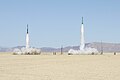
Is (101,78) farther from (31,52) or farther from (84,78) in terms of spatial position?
(31,52)

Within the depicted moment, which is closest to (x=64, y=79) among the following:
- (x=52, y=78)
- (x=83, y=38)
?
(x=52, y=78)

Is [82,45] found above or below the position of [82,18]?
below

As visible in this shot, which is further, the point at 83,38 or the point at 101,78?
the point at 83,38

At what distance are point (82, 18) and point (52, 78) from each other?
6839 centimetres

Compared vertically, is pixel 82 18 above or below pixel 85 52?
above

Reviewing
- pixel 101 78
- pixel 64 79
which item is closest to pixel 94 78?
pixel 101 78

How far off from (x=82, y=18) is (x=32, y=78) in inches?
2701

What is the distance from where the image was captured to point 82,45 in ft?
295

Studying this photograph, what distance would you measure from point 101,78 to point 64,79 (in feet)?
8.86

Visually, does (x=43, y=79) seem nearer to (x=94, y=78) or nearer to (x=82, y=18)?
(x=94, y=78)

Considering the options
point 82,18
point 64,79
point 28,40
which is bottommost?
point 64,79

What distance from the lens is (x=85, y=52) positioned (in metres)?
91.7

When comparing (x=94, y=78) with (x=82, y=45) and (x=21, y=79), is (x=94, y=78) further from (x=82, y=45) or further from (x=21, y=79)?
(x=82, y=45)

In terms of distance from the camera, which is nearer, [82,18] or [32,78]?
[32,78]
